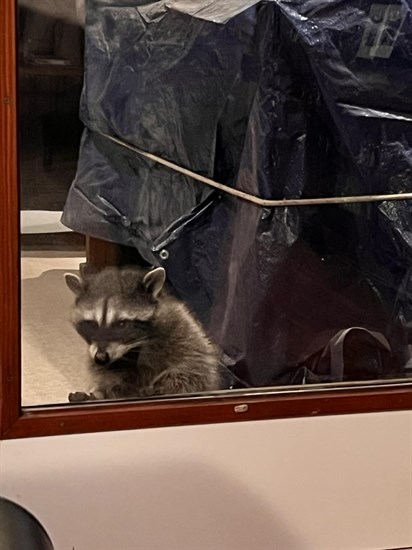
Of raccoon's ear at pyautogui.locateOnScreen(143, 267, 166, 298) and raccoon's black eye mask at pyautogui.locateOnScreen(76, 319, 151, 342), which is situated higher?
raccoon's ear at pyautogui.locateOnScreen(143, 267, 166, 298)

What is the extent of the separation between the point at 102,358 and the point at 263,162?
0.36 meters

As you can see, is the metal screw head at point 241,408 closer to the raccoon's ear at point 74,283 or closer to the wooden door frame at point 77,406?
the wooden door frame at point 77,406

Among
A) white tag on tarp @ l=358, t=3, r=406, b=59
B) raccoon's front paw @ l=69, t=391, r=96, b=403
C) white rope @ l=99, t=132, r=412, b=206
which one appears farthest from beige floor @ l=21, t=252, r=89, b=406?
white tag on tarp @ l=358, t=3, r=406, b=59

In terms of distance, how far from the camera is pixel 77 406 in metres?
1.04

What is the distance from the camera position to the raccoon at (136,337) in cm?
110

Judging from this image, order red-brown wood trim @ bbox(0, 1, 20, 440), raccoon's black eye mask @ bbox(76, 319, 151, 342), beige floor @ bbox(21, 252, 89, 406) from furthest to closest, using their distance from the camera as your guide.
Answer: raccoon's black eye mask @ bbox(76, 319, 151, 342), beige floor @ bbox(21, 252, 89, 406), red-brown wood trim @ bbox(0, 1, 20, 440)

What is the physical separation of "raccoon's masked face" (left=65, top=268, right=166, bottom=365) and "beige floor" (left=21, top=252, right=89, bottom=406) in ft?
0.05

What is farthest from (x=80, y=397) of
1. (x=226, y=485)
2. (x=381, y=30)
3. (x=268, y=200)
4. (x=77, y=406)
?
(x=381, y=30)

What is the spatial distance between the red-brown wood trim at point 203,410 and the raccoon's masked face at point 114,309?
0.09 meters

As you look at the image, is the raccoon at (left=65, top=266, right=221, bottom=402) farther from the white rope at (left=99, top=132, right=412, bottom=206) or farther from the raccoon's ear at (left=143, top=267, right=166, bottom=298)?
the white rope at (left=99, top=132, right=412, bottom=206)

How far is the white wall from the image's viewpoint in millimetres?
1041

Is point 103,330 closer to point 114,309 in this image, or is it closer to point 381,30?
point 114,309

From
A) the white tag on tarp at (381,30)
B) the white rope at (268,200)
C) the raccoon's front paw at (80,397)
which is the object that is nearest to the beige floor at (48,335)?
the raccoon's front paw at (80,397)

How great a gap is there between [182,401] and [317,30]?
547mm
